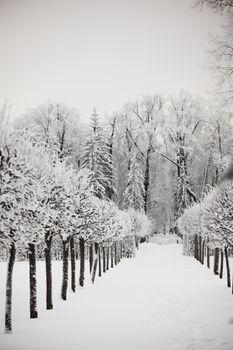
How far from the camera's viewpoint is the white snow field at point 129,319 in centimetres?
966

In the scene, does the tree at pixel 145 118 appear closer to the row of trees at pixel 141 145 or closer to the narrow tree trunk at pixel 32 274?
the row of trees at pixel 141 145

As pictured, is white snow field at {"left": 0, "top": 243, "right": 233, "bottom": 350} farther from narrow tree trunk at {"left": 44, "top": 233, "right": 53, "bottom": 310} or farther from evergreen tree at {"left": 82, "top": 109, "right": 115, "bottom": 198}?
evergreen tree at {"left": 82, "top": 109, "right": 115, "bottom": 198}

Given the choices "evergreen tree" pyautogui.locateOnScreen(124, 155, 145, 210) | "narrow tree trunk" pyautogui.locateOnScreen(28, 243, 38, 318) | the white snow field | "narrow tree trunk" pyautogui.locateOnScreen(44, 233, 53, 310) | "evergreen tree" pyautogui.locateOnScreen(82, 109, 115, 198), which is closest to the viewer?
the white snow field

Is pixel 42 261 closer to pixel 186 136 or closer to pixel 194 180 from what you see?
pixel 186 136

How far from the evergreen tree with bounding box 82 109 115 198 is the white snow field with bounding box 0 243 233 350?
2645 cm

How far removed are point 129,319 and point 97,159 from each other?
38.6 m

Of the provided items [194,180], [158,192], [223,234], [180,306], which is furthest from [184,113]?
[180,306]

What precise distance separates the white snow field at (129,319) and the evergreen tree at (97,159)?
26.5 meters

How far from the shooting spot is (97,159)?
5059 cm

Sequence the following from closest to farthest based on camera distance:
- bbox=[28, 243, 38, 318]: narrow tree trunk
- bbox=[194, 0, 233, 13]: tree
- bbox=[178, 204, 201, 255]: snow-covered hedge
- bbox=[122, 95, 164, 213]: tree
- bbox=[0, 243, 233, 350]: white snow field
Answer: bbox=[194, 0, 233, 13]: tree → bbox=[0, 243, 233, 350]: white snow field → bbox=[28, 243, 38, 318]: narrow tree trunk → bbox=[178, 204, 201, 255]: snow-covered hedge → bbox=[122, 95, 164, 213]: tree

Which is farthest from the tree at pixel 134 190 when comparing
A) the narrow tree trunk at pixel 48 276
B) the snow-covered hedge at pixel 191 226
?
the narrow tree trunk at pixel 48 276

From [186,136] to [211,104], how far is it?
40061 mm

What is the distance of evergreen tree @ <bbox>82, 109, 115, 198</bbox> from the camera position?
48219mm

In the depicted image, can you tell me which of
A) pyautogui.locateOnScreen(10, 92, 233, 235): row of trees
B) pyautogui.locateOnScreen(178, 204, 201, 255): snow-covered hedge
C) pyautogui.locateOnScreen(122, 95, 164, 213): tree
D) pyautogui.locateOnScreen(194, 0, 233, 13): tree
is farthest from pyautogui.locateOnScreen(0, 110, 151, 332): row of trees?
pyautogui.locateOnScreen(122, 95, 164, 213): tree
